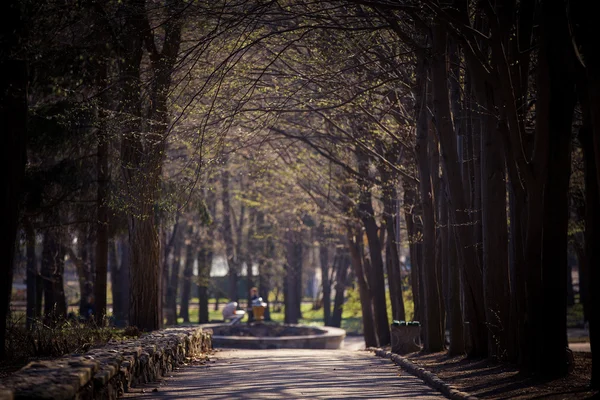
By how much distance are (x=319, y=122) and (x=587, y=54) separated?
16.9 metres

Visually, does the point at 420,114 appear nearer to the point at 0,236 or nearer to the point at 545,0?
the point at 545,0

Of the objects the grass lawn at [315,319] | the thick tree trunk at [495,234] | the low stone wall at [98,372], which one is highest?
the thick tree trunk at [495,234]

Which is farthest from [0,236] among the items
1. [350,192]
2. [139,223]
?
[350,192]

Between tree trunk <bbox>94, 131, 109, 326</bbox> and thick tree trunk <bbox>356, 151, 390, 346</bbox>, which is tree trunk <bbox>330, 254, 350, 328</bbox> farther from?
tree trunk <bbox>94, 131, 109, 326</bbox>

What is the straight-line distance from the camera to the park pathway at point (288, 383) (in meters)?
10.3

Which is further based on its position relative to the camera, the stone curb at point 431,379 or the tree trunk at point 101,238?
the tree trunk at point 101,238

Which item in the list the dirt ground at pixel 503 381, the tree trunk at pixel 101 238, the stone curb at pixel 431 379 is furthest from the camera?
the tree trunk at pixel 101 238

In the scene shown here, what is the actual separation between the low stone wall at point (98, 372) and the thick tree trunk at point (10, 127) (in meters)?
1.97

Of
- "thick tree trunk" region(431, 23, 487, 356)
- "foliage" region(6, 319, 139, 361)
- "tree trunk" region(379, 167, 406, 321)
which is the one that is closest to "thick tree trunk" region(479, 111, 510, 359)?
"thick tree trunk" region(431, 23, 487, 356)

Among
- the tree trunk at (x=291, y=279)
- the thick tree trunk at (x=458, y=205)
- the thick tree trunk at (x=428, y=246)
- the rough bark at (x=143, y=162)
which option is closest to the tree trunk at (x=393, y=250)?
the thick tree trunk at (x=428, y=246)

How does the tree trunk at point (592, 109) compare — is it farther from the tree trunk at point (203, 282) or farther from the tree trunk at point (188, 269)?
the tree trunk at point (188, 269)

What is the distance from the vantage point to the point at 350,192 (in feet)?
89.5

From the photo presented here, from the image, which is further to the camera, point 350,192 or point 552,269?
point 350,192

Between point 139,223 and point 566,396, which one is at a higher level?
point 139,223
